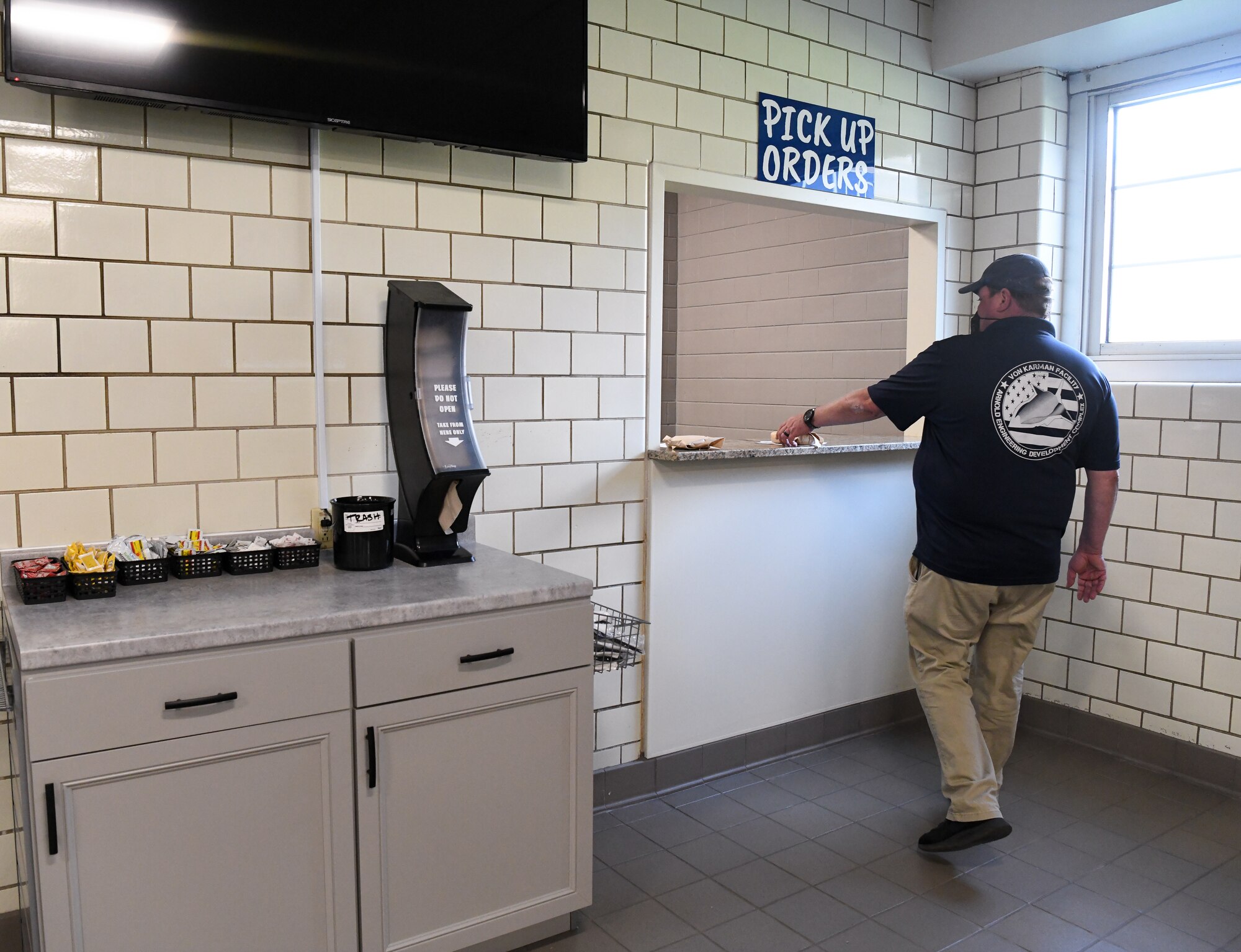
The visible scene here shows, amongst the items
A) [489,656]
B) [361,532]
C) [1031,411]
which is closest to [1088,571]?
[1031,411]

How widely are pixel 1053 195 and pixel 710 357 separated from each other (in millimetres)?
1941

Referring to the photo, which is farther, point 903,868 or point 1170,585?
point 1170,585

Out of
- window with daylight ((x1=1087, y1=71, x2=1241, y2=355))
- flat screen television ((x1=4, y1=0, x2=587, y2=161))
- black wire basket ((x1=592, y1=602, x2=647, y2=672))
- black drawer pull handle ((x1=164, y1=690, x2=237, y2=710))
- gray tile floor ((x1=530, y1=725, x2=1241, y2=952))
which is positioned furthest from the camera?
window with daylight ((x1=1087, y1=71, x2=1241, y2=355))

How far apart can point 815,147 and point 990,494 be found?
4.86 feet

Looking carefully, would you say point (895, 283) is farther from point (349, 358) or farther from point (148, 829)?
point (148, 829)

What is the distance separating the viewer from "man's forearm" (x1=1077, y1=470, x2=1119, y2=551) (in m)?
3.00

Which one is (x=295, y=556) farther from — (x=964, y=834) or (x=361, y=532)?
(x=964, y=834)

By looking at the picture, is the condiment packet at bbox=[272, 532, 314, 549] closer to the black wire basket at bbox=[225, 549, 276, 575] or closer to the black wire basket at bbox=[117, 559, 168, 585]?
the black wire basket at bbox=[225, 549, 276, 575]

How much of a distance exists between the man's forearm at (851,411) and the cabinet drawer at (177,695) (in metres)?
1.83

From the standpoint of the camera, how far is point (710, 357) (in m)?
5.36

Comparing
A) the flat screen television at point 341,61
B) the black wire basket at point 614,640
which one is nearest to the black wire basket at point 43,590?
the flat screen television at point 341,61

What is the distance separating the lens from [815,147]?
3.55 metres

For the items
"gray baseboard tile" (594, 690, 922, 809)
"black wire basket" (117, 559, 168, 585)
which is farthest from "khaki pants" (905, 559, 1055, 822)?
"black wire basket" (117, 559, 168, 585)

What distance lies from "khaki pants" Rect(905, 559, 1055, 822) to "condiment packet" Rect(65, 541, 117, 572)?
2160 millimetres
